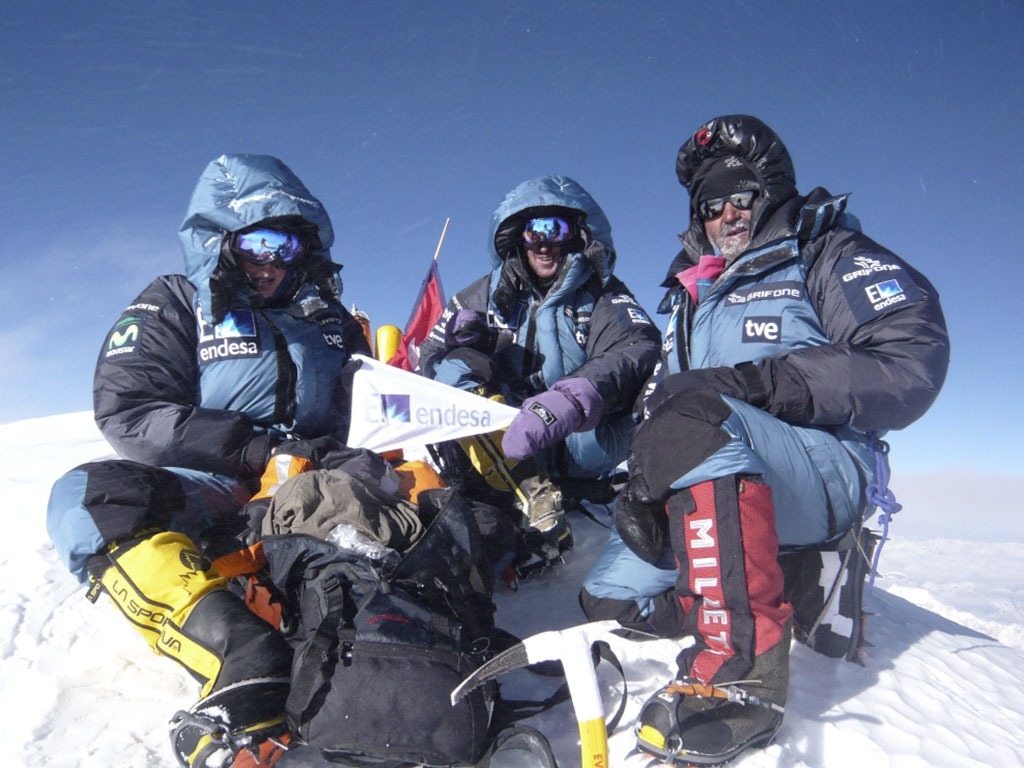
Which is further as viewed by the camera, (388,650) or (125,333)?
(125,333)

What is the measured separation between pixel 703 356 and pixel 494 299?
5.26 ft

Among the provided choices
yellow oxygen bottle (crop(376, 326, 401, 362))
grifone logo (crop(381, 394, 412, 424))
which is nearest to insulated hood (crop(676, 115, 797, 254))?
grifone logo (crop(381, 394, 412, 424))

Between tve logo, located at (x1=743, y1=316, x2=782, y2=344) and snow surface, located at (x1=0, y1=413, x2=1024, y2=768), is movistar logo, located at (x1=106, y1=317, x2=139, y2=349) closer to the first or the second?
snow surface, located at (x1=0, y1=413, x2=1024, y2=768)

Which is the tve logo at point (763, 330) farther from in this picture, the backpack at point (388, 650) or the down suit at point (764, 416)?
the backpack at point (388, 650)

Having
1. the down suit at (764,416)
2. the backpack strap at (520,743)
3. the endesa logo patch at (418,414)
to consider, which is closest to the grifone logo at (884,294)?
the down suit at (764,416)

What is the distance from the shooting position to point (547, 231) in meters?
3.68

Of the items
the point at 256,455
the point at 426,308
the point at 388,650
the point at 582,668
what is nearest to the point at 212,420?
the point at 256,455

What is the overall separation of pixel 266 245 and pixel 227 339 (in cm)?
54

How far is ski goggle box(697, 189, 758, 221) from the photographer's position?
2.94 m

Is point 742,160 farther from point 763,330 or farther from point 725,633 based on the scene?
point 725,633

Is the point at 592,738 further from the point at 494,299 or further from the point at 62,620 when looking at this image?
the point at 494,299

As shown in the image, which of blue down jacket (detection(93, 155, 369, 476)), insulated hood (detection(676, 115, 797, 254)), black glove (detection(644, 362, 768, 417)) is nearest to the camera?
black glove (detection(644, 362, 768, 417))

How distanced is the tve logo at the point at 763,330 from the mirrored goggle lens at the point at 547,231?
1596mm

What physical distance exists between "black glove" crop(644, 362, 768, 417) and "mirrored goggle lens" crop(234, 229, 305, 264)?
208 centimetres
